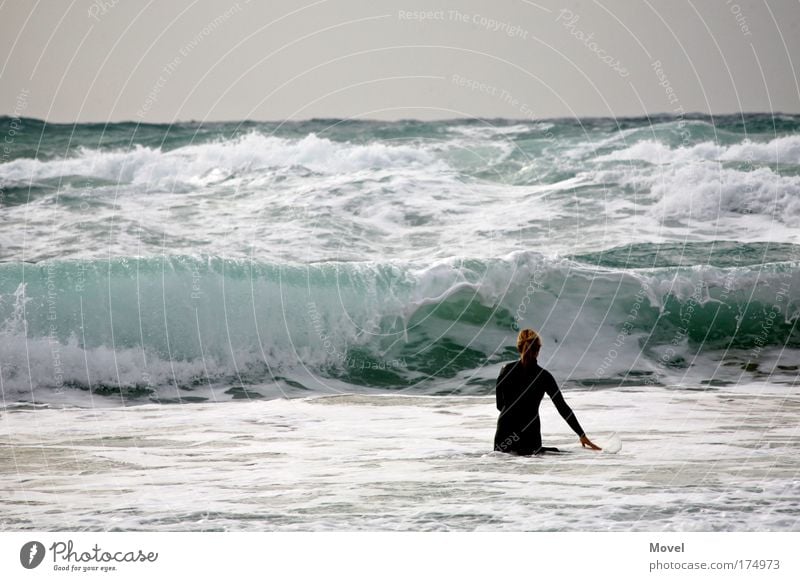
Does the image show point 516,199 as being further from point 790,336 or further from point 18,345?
point 18,345

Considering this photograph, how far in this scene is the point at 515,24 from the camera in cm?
1474

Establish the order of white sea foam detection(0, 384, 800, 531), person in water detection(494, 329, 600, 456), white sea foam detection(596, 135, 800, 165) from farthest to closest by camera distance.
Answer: white sea foam detection(596, 135, 800, 165), person in water detection(494, 329, 600, 456), white sea foam detection(0, 384, 800, 531)

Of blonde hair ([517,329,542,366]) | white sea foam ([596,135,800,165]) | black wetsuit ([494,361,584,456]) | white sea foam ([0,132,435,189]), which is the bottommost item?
black wetsuit ([494,361,584,456])

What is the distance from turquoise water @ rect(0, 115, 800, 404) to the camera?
15.1 metres

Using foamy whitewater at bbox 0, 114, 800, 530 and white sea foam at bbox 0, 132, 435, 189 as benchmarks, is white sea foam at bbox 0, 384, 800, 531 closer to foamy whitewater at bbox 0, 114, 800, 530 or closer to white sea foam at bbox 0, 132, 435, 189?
foamy whitewater at bbox 0, 114, 800, 530

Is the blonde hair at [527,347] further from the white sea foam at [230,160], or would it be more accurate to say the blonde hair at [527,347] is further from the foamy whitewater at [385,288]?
the white sea foam at [230,160]

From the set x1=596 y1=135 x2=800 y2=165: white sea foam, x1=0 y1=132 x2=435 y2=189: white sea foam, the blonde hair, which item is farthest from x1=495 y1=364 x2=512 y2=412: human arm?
x1=596 y1=135 x2=800 y2=165: white sea foam

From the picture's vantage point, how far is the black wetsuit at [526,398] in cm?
894

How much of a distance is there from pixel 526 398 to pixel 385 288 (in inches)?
291
